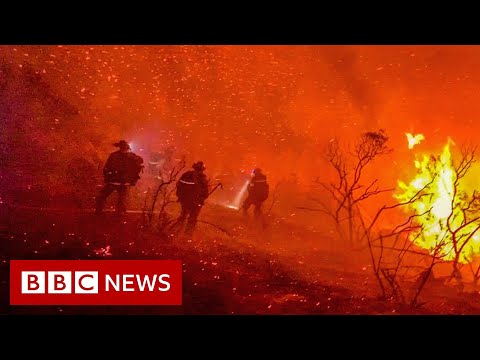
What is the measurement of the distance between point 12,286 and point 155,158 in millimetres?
1506

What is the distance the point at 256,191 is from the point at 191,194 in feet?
1.77

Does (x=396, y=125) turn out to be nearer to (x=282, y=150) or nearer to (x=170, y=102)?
(x=282, y=150)

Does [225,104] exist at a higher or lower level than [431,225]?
higher

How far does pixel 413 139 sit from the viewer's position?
3.42m

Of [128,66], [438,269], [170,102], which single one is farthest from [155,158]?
[438,269]

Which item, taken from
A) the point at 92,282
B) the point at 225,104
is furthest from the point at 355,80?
the point at 92,282

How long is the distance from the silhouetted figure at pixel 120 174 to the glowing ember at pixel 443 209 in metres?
2.22

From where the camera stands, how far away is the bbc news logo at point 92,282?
319 centimetres

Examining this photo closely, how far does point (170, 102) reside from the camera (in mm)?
3340

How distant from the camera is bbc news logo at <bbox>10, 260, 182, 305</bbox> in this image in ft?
10.5

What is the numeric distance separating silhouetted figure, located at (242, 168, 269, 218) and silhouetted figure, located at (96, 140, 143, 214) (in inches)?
36.1

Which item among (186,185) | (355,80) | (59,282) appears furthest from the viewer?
(355,80)

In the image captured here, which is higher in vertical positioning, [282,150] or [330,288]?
[282,150]

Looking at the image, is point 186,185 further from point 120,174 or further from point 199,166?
point 120,174
